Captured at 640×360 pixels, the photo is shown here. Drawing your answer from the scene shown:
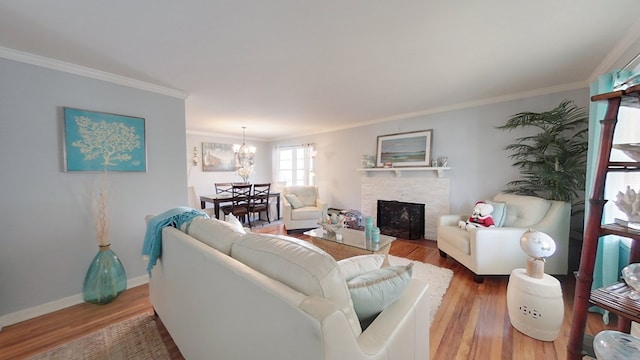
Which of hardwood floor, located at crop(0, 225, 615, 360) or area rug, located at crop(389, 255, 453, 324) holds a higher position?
area rug, located at crop(389, 255, 453, 324)

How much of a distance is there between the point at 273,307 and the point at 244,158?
5.48m

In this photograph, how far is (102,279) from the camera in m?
2.07

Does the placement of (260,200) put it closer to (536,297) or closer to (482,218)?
(482,218)

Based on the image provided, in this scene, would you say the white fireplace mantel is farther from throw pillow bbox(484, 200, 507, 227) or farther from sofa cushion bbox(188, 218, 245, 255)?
sofa cushion bbox(188, 218, 245, 255)

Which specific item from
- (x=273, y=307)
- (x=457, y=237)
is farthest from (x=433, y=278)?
(x=273, y=307)

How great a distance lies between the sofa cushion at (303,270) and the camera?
0.75 meters

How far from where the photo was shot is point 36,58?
6.23 feet

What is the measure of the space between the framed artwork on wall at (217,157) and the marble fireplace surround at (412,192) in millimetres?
3542

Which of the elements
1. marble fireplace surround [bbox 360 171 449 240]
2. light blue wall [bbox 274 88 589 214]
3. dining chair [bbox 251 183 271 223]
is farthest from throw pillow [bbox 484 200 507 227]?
dining chair [bbox 251 183 271 223]

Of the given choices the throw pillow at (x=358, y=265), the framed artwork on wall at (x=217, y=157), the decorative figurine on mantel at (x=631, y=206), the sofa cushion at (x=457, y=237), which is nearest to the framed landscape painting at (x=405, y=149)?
the sofa cushion at (x=457, y=237)

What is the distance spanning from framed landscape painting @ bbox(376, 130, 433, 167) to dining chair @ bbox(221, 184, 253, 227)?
2.70 meters

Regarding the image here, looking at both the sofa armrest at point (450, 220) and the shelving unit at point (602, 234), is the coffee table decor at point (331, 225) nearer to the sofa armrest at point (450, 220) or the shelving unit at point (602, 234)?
the sofa armrest at point (450, 220)

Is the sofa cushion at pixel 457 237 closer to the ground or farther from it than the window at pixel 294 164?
closer to the ground

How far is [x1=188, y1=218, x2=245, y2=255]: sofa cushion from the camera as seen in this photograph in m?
1.16
